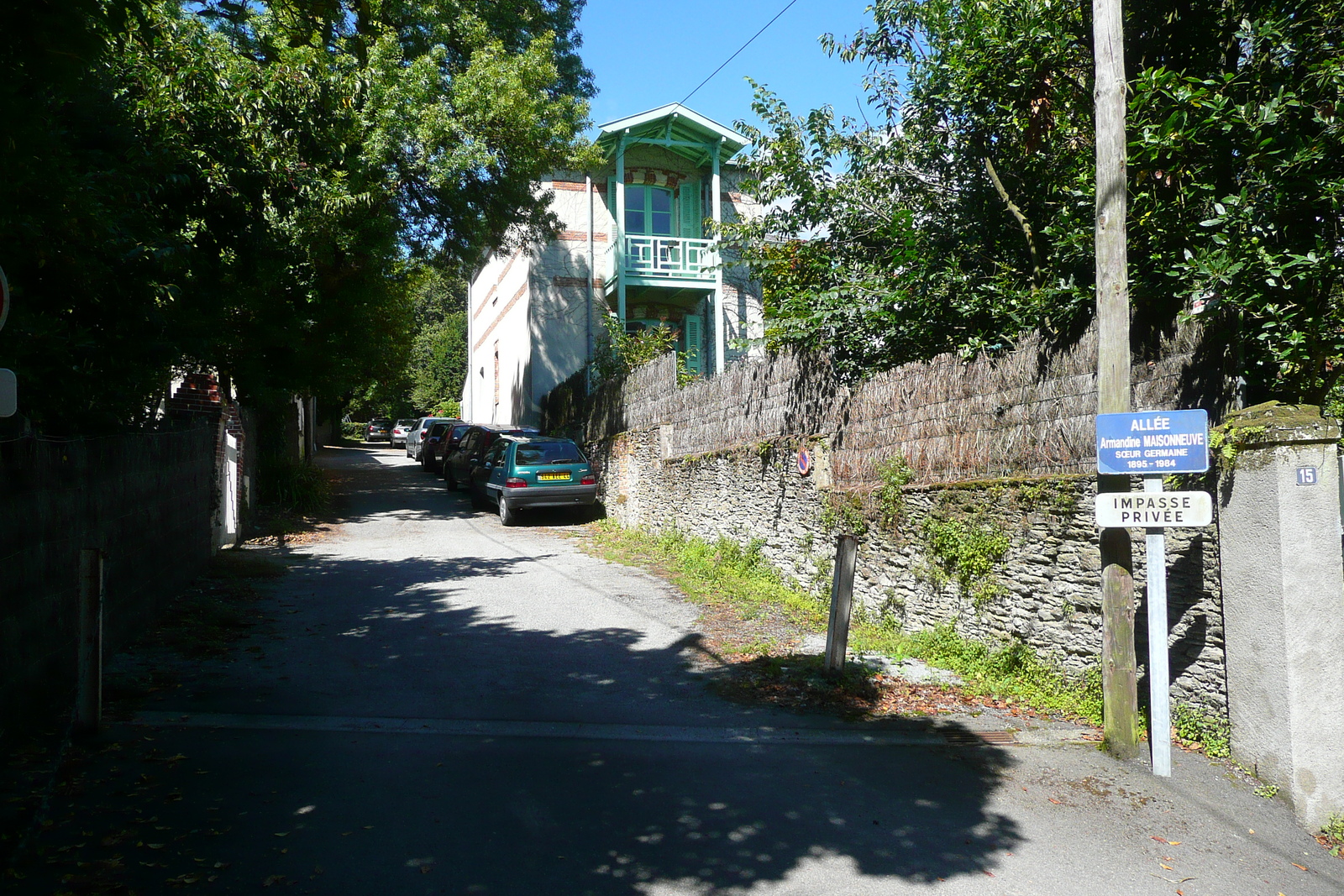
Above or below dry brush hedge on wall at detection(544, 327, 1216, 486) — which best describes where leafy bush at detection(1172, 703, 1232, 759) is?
below

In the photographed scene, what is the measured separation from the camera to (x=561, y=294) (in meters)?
24.4

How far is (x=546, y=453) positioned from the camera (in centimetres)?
1770

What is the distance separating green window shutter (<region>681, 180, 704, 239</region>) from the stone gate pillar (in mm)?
19948

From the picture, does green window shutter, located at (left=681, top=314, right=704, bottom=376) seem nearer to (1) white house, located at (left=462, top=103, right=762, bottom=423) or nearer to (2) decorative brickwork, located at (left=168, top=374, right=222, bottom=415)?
(1) white house, located at (left=462, top=103, right=762, bottom=423)

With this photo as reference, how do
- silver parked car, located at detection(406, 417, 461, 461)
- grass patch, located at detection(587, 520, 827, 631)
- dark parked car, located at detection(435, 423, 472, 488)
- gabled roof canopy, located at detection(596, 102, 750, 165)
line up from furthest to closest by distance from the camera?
silver parked car, located at detection(406, 417, 461, 461), dark parked car, located at detection(435, 423, 472, 488), gabled roof canopy, located at detection(596, 102, 750, 165), grass patch, located at detection(587, 520, 827, 631)

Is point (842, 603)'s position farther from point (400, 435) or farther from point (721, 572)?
point (400, 435)

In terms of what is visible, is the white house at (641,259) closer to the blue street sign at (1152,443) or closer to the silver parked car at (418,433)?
the silver parked car at (418,433)

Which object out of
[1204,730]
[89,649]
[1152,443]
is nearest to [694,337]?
[1152,443]

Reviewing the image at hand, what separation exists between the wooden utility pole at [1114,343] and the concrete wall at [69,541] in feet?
21.2

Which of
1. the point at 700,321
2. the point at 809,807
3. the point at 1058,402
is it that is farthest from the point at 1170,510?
the point at 700,321

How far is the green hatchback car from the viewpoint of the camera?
1706 cm

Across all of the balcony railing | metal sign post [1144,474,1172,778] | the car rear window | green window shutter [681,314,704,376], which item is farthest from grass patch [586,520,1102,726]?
green window shutter [681,314,704,376]

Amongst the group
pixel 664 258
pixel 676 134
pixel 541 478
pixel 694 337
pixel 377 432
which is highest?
Result: pixel 676 134

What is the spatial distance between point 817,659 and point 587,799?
342 cm
